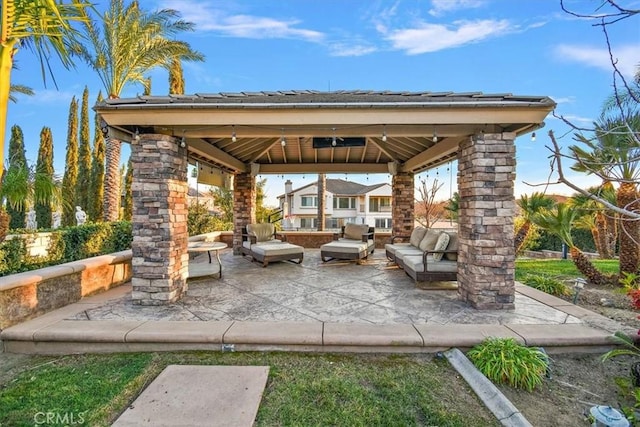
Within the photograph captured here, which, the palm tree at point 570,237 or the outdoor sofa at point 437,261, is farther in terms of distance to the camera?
the palm tree at point 570,237

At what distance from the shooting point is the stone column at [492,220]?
4.47 metres

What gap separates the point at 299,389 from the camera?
283cm

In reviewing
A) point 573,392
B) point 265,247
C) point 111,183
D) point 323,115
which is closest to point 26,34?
point 323,115

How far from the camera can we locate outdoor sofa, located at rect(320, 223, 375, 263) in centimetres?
784

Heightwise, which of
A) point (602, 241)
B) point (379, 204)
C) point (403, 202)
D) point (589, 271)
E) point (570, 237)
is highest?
point (379, 204)

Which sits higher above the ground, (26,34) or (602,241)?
(26,34)

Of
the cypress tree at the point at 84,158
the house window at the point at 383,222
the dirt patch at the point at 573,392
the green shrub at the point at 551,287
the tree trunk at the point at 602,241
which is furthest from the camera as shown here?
the house window at the point at 383,222

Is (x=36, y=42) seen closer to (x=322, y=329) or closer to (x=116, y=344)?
(x=116, y=344)

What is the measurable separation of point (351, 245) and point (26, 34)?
6.96 metres

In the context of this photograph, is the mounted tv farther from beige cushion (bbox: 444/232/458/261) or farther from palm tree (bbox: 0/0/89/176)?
palm tree (bbox: 0/0/89/176)

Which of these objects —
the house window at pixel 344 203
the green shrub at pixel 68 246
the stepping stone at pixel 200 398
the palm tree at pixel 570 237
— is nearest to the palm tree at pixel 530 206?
the palm tree at pixel 570 237

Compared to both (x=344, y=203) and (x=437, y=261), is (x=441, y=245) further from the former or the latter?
(x=344, y=203)

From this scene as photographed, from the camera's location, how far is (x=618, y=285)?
637cm

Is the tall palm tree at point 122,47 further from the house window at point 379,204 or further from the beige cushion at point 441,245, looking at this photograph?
the house window at point 379,204
